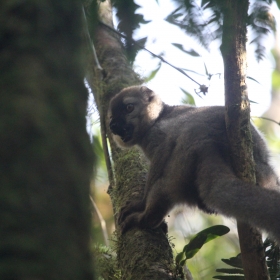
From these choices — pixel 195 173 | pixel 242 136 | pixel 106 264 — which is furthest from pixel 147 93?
pixel 106 264

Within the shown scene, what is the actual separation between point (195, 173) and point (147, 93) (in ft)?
6.99

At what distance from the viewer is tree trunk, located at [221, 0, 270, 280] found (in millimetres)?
3508

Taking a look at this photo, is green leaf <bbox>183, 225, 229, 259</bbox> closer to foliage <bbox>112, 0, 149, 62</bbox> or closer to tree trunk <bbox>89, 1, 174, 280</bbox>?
tree trunk <bbox>89, 1, 174, 280</bbox>

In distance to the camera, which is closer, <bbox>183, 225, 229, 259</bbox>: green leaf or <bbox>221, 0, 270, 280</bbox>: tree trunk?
<bbox>221, 0, 270, 280</bbox>: tree trunk

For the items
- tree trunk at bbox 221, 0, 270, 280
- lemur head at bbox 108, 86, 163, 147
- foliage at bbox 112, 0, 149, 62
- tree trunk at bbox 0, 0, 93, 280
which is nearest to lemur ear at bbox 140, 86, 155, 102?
lemur head at bbox 108, 86, 163, 147

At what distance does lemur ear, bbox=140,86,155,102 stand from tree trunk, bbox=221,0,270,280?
92.4 inches

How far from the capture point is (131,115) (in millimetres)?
6008

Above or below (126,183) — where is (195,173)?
above

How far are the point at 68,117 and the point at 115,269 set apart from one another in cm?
347

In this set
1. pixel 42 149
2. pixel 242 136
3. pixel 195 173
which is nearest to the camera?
pixel 42 149

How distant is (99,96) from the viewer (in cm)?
617

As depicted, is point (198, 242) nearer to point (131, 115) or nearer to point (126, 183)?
point (126, 183)

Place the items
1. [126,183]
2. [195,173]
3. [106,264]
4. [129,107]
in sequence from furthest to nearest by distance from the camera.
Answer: [129,107] < [126,183] < [195,173] < [106,264]

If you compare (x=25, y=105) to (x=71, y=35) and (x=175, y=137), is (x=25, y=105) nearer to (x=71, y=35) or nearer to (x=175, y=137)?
(x=71, y=35)
